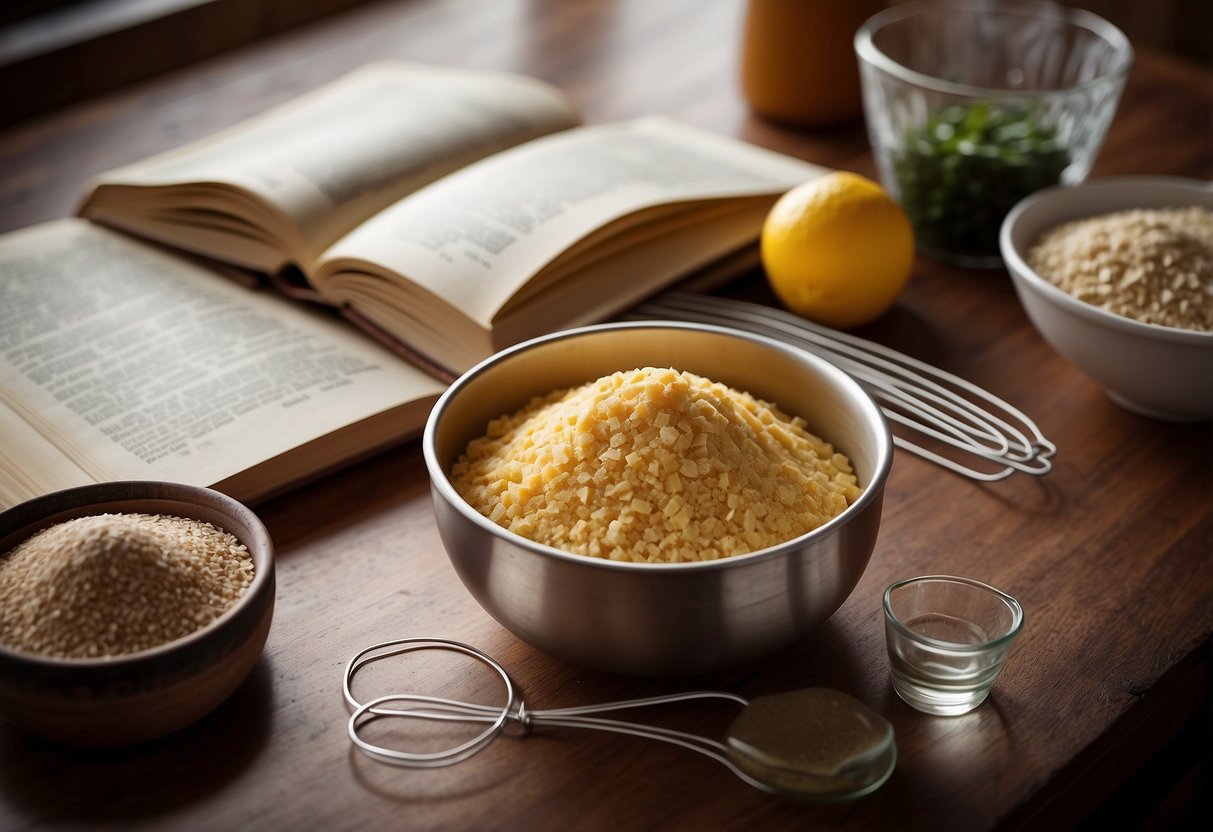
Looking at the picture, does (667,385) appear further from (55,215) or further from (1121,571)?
(55,215)

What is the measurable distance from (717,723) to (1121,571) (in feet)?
1.24

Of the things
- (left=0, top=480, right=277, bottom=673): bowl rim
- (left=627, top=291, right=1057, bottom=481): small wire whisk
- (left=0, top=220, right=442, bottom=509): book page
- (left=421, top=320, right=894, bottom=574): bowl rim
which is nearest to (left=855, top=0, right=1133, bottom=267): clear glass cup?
(left=627, top=291, right=1057, bottom=481): small wire whisk

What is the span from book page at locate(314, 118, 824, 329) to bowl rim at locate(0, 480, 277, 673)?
329mm

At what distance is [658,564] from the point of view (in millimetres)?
699

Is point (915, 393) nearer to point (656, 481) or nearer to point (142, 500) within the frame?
point (656, 481)

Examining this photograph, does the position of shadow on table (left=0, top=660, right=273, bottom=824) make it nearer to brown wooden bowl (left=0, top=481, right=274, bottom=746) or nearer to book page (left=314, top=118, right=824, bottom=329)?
brown wooden bowl (left=0, top=481, right=274, bottom=746)

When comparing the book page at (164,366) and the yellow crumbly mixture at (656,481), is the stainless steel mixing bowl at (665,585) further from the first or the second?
the book page at (164,366)

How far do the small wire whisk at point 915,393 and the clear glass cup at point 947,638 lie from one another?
0.72ft

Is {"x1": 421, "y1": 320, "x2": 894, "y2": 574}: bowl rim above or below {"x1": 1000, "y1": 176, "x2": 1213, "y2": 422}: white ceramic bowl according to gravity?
above

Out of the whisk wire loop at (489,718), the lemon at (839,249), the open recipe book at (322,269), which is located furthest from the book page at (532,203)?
the whisk wire loop at (489,718)

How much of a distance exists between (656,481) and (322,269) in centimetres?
54

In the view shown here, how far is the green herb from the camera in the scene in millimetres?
1302

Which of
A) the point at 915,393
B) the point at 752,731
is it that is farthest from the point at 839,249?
the point at 752,731

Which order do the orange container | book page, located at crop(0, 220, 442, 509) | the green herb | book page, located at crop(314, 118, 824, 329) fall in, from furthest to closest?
the orange container → the green herb → book page, located at crop(314, 118, 824, 329) → book page, located at crop(0, 220, 442, 509)
